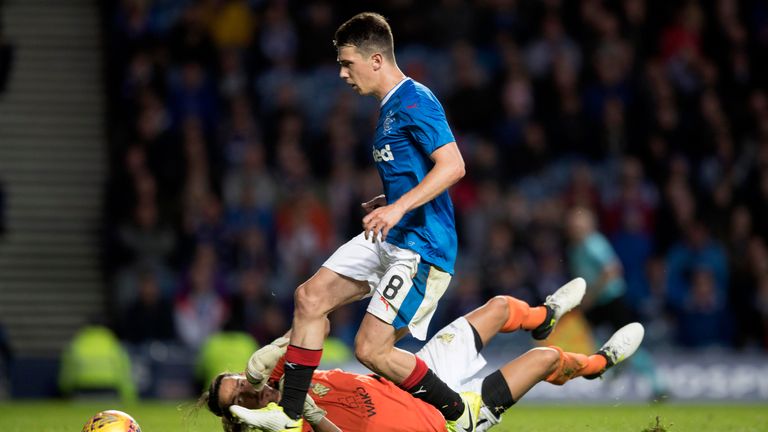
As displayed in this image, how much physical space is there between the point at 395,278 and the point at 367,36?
1410 mm

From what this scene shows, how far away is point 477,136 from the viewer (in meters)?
16.2

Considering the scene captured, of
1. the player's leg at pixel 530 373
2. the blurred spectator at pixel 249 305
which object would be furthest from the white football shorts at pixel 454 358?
the blurred spectator at pixel 249 305

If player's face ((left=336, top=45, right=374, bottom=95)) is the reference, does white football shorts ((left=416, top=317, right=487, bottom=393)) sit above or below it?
below

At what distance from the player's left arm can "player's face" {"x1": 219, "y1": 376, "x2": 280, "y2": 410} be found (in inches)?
53.4

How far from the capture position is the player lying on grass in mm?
7309

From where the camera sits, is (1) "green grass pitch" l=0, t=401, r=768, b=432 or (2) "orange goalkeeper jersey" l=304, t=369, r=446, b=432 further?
(1) "green grass pitch" l=0, t=401, r=768, b=432

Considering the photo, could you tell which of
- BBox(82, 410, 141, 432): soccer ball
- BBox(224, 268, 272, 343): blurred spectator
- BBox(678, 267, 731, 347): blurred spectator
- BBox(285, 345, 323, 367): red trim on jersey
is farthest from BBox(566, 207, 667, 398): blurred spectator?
BBox(82, 410, 141, 432): soccer ball

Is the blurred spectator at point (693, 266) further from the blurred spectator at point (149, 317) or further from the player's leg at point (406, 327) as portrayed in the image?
the player's leg at point (406, 327)

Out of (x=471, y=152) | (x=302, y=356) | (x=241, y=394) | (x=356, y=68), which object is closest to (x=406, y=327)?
(x=302, y=356)

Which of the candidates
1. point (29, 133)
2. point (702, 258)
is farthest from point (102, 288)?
point (702, 258)

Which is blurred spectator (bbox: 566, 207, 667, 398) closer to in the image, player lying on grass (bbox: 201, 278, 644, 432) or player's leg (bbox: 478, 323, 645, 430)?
player's leg (bbox: 478, 323, 645, 430)

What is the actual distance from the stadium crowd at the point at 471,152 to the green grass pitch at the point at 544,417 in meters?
1.88

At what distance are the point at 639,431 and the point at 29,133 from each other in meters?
11.2

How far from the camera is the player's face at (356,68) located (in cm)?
729
